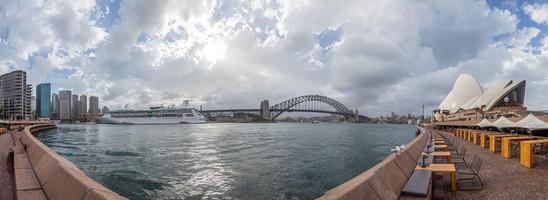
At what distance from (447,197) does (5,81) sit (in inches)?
→ 6294

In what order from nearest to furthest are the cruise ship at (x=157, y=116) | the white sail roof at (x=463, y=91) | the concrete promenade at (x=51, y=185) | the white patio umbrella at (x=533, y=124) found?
the concrete promenade at (x=51, y=185) → the white patio umbrella at (x=533, y=124) → the white sail roof at (x=463, y=91) → the cruise ship at (x=157, y=116)

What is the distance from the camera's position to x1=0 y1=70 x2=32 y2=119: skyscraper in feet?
392

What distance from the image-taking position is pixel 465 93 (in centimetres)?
8700

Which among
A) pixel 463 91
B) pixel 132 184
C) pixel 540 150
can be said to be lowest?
pixel 132 184

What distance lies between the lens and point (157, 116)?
117 meters

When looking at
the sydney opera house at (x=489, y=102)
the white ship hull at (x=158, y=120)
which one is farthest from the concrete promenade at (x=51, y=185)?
the white ship hull at (x=158, y=120)

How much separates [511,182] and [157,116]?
119446 millimetres

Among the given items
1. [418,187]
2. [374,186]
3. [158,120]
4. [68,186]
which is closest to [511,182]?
[418,187]

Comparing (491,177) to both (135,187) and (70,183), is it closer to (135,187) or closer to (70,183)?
(70,183)

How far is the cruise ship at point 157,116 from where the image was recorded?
116800 mm

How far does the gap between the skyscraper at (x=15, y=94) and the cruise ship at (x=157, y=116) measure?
30.8 m

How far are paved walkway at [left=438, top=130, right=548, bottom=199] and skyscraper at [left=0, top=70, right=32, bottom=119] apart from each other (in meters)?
142

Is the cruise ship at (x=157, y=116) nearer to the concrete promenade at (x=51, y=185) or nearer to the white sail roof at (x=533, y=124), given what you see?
the white sail roof at (x=533, y=124)

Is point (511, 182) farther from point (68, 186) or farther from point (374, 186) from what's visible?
point (68, 186)
